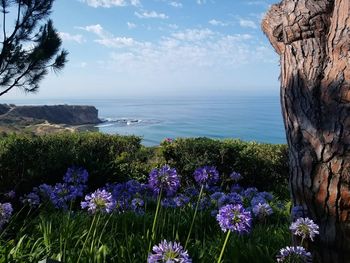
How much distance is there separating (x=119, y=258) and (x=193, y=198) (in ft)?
8.25

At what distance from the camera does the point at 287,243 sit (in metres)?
3.86

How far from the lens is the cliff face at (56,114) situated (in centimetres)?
9894

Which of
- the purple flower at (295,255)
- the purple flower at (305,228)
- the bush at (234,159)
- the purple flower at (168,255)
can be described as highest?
the purple flower at (168,255)

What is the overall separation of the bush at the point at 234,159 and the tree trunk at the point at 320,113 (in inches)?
236

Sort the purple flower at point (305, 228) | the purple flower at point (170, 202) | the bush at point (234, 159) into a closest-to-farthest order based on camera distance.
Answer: the purple flower at point (305, 228) → the purple flower at point (170, 202) → the bush at point (234, 159)

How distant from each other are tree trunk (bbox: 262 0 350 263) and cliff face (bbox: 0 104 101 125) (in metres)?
89.3

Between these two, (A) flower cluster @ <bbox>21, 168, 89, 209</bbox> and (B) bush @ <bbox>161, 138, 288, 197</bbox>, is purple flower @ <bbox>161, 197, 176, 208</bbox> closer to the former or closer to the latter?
(A) flower cluster @ <bbox>21, 168, 89, 209</bbox>

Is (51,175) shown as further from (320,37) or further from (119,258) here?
(320,37)

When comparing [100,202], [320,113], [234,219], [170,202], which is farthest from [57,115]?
[234,219]

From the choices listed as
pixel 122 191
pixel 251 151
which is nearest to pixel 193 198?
pixel 122 191

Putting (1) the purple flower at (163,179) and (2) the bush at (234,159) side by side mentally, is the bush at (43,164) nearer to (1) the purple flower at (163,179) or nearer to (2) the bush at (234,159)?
(2) the bush at (234,159)

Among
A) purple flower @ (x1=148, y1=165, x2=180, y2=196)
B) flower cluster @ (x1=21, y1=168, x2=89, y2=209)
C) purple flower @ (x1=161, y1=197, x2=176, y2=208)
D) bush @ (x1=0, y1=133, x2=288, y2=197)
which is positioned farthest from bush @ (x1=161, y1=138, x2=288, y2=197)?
purple flower @ (x1=148, y1=165, x2=180, y2=196)

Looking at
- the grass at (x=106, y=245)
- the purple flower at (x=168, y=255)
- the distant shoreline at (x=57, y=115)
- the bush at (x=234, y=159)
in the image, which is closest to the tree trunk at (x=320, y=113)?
the grass at (x=106, y=245)

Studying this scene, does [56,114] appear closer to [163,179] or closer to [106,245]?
[106,245]
